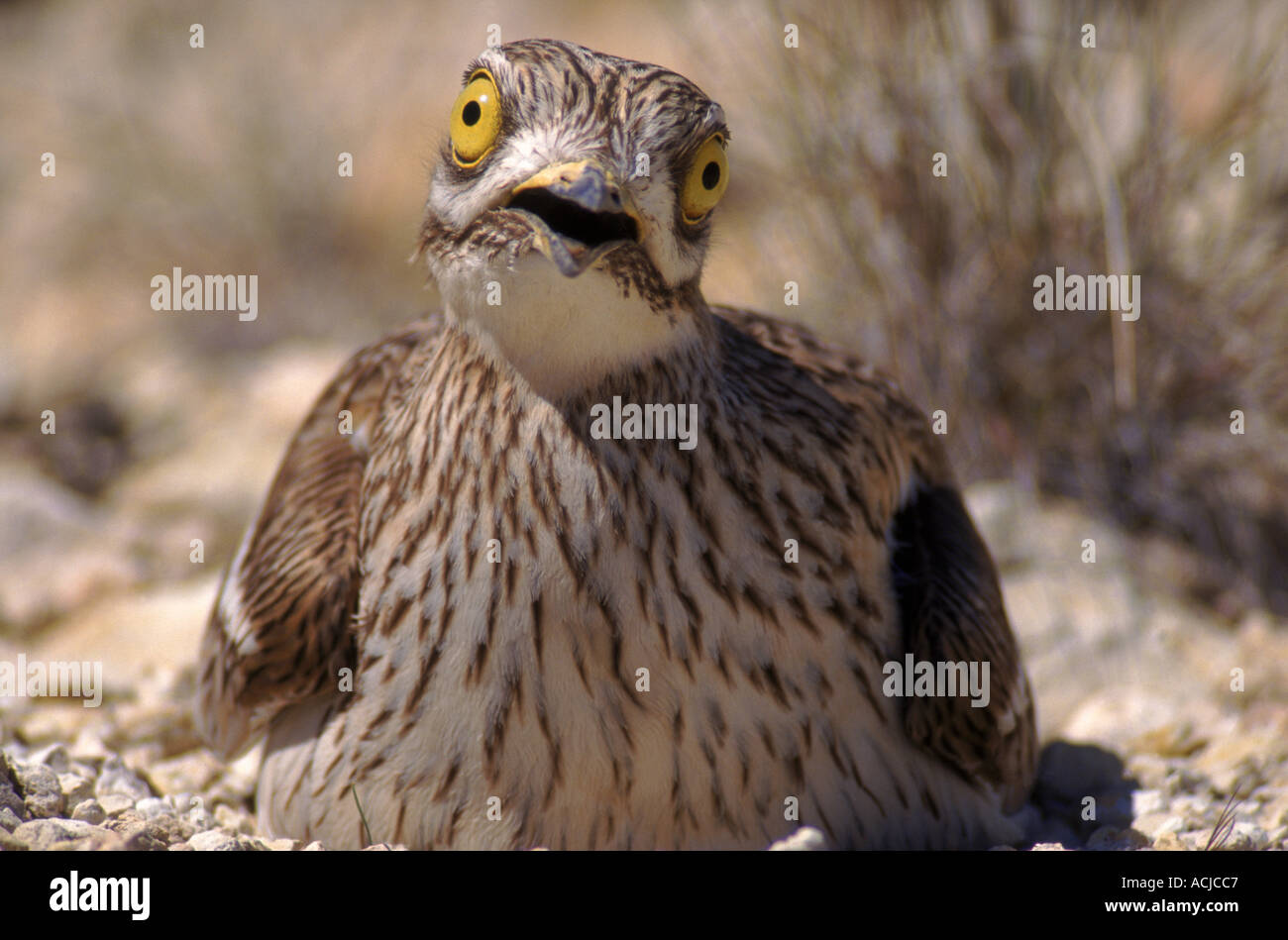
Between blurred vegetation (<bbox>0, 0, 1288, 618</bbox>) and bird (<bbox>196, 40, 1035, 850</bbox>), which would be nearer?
bird (<bbox>196, 40, 1035, 850</bbox>)

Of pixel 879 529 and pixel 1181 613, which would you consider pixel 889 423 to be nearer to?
pixel 879 529

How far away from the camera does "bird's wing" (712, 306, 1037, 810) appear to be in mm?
3920

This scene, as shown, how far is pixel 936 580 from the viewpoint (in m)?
4.11

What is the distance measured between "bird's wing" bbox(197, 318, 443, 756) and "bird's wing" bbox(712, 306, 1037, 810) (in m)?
1.21

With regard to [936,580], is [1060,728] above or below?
below

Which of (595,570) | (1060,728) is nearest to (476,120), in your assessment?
(595,570)

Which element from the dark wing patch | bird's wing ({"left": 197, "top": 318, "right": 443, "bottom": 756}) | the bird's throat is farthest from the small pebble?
the dark wing patch

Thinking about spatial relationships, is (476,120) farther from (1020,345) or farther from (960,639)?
(1020,345)

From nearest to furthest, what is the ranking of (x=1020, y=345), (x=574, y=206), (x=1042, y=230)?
(x=574, y=206)
(x=1042, y=230)
(x=1020, y=345)

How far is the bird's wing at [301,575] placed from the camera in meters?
3.83

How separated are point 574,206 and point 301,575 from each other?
144 centimetres

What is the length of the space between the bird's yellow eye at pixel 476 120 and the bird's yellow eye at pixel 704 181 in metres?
0.48

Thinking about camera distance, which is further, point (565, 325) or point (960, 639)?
point (960, 639)

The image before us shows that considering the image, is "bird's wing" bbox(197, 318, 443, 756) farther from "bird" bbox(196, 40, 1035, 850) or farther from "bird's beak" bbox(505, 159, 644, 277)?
"bird's beak" bbox(505, 159, 644, 277)
